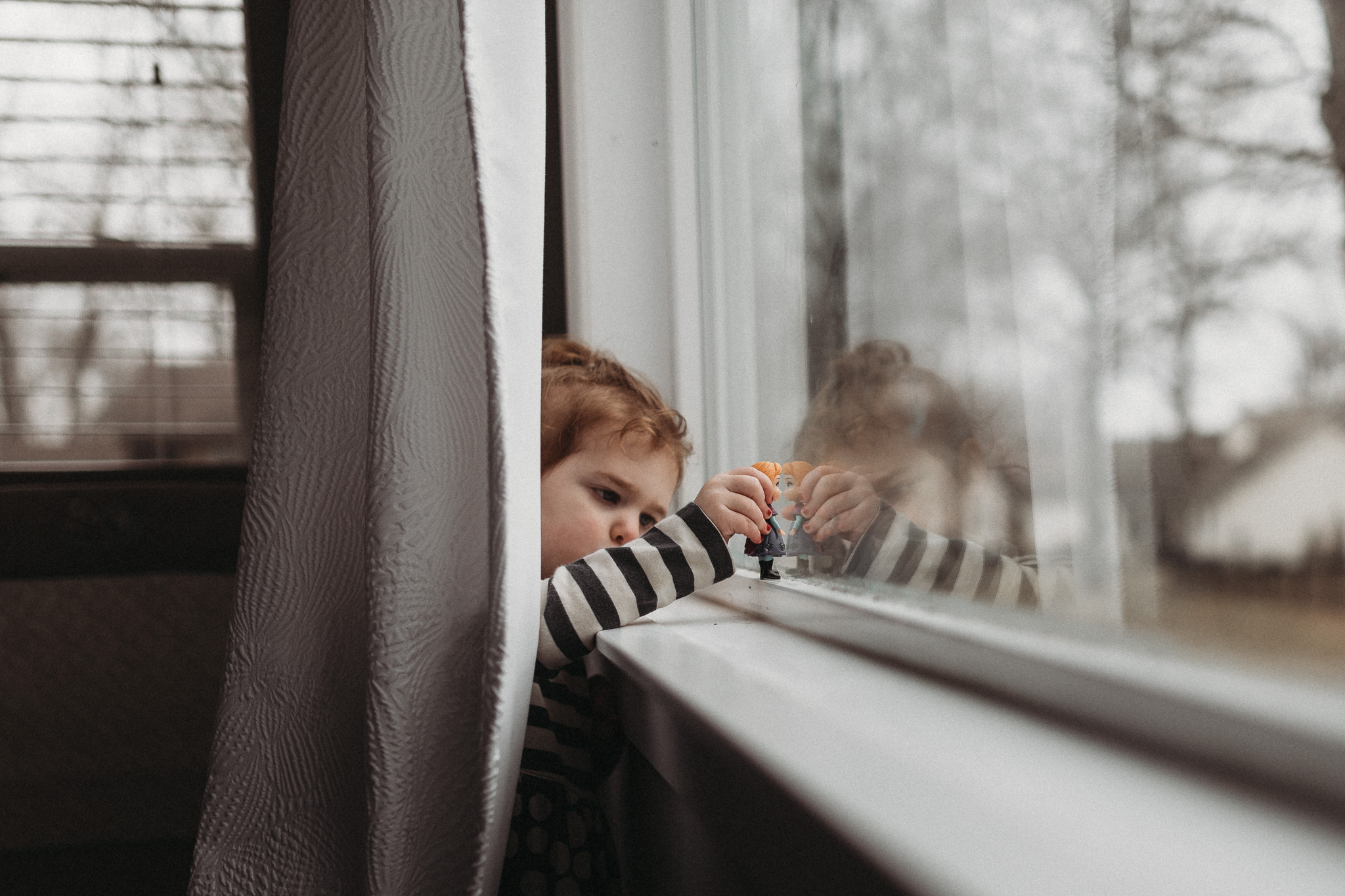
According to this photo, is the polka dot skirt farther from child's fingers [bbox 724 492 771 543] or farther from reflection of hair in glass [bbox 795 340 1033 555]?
reflection of hair in glass [bbox 795 340 1033 555]

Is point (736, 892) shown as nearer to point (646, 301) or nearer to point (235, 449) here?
point (646, 301)

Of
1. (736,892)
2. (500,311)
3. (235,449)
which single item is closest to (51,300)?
(235,449)

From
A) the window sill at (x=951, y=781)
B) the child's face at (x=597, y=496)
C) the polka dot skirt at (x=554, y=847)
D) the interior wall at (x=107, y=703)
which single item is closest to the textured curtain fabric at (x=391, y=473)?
the window sill at (x=951, y=781)

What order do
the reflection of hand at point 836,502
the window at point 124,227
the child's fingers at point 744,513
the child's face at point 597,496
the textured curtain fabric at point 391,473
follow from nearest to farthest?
the textured curtain fabric at point 391,473 → the reflection of hand at point 836,502 → the child's fingers at point 744,513 → the child's face at point 597,496 → the window at point 124,227

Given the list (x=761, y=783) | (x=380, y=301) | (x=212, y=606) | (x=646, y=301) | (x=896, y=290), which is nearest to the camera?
(x=761, y=783)

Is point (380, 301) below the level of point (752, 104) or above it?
below

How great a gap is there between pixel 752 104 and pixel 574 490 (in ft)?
1.55

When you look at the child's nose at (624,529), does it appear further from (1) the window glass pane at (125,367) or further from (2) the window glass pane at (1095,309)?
(1) the window glass pane at (125,367)

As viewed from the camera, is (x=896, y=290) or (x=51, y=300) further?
(x=51, y=300)

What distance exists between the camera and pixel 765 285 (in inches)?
34.6

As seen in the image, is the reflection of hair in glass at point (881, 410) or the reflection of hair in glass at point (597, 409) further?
the reflection of hair in glass at point (597, 409)

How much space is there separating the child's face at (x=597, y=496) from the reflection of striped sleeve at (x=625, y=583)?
0.17 m

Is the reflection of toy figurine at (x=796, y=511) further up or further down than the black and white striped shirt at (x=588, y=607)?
further up

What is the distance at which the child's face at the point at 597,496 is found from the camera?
919 mm
